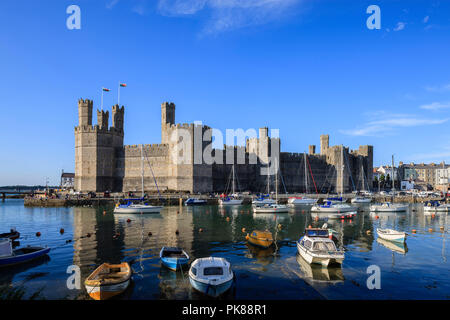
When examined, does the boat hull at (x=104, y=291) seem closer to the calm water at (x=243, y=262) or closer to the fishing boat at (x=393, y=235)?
the calm water at (x=243, y=262)

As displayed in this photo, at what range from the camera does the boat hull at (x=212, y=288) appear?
12.0 meters

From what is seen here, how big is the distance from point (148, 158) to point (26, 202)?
20.9m

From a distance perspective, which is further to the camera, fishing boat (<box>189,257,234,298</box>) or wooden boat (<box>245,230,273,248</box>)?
wooden boat (<box>245,230,273,248</box>)

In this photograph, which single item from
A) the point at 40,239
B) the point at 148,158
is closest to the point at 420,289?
the point at 40,239

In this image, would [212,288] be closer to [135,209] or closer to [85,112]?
[135,209]

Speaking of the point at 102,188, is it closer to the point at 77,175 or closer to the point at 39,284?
the point at 77,175

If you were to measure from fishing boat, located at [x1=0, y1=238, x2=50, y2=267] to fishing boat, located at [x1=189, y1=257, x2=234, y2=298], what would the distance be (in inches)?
385

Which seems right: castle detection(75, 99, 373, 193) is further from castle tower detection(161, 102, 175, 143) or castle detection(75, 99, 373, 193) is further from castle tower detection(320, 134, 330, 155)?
castle tower detection(320, 134, 330, 155)

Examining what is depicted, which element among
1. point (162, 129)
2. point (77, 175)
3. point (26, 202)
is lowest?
point (26, 202)

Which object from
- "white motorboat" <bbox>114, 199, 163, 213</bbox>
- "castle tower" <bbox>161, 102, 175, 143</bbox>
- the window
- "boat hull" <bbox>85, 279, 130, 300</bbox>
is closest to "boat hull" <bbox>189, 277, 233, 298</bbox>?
the window

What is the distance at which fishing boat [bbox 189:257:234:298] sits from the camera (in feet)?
39.4

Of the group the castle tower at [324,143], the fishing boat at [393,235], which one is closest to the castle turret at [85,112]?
the castle tower at [324,143]

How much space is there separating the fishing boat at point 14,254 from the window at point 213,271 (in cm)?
1040
